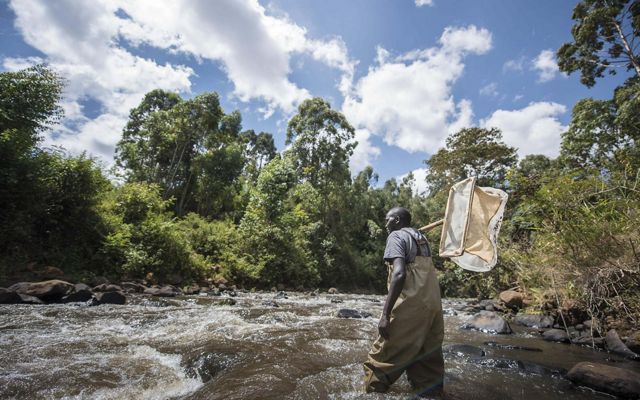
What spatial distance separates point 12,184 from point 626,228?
1464cm

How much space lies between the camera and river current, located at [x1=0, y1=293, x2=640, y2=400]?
2822 millimetres

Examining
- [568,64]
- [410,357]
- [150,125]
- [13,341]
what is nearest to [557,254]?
[410,357]

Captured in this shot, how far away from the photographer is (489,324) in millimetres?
6898

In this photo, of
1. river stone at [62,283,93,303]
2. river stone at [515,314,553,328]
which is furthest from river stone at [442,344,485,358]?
river stone at [62,283,93,303]

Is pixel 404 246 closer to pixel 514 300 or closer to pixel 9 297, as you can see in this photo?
pixel 9 297

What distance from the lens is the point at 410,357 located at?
2686 millimetres

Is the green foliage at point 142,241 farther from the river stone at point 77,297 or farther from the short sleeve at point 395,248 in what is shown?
the short sleeve at point 395,248

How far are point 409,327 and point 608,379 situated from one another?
2644mm

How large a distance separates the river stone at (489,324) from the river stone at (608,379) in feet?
10.2

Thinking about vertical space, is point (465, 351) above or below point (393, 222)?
below

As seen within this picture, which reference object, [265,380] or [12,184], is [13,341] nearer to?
[265,380]

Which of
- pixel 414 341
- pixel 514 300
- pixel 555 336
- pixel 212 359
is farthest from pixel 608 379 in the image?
pixel 514 300

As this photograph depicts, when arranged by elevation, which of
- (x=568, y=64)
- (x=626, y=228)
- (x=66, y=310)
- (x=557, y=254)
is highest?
(x=568, y=64)

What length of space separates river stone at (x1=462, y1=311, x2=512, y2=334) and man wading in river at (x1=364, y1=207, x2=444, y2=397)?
15.9 ft
